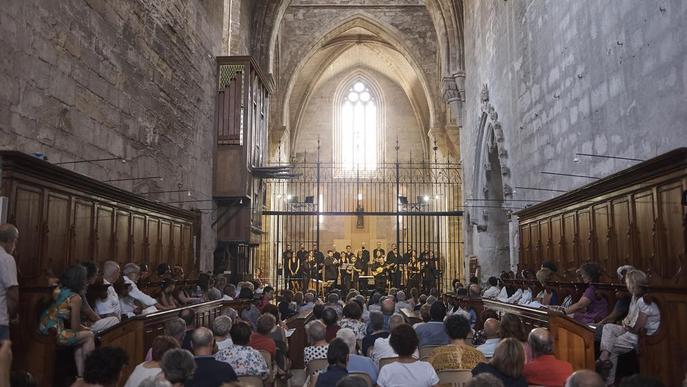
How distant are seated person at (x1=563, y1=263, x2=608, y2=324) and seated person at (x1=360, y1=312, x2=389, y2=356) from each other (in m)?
2.15

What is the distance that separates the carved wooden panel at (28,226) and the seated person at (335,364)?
12.1 feet

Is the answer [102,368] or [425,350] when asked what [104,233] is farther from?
[102,368]

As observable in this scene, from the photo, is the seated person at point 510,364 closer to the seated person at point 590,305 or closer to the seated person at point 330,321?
the seated person at point 330,321

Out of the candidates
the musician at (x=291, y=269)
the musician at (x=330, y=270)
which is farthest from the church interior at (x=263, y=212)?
the musician at (x=330, y=270)

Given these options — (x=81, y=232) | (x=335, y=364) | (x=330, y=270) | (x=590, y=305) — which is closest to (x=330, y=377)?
(x=335, y=364)

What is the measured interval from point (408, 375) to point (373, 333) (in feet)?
7.42

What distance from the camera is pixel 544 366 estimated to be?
13.0ft

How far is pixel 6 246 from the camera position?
5.05 meters

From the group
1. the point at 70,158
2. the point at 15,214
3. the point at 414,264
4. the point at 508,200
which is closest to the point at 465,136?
the point at 414,264

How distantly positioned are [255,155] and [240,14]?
4.71 m

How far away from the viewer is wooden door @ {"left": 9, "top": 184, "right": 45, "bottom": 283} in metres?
6.11

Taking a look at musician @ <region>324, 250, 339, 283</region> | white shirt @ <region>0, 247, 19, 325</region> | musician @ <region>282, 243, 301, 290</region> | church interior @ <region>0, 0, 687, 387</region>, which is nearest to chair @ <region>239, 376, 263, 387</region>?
church interior @ <region>0, 0, 687, 387</region>

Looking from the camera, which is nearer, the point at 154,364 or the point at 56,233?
the point at 154,364

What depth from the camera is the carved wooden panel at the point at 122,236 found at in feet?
29.1
